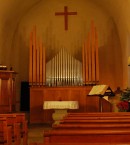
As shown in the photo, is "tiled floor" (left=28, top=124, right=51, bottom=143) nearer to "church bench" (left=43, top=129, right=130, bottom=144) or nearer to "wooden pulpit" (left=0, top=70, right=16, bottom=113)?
"wooden pulpit" (left=0, top=70, right=16, bottom=113)

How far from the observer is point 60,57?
12.4 meters

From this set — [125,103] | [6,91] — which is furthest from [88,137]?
[6,91]

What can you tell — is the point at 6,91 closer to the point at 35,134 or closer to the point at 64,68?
the point at 35,134

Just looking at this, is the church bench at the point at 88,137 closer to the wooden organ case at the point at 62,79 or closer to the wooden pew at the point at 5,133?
the wooden pew at the point at 5,133

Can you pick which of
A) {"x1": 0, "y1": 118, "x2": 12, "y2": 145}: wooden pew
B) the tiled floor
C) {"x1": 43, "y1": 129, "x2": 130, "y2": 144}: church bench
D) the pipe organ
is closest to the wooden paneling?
the pipe organ

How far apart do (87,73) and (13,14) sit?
12.3 ft

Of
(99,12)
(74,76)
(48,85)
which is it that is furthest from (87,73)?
(99,12)

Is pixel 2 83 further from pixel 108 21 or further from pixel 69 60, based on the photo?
pixel 108 21

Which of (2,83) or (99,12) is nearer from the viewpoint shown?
(2,83)

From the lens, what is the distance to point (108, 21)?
13594 millimetres

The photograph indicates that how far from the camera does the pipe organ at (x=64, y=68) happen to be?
11783 millimetres

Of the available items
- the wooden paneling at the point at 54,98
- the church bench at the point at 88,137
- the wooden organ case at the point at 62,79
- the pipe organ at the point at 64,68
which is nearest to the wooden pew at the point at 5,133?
the church bench at the point at 88,137

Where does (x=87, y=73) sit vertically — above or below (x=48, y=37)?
below

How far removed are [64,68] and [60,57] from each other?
52 cm
